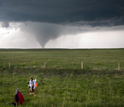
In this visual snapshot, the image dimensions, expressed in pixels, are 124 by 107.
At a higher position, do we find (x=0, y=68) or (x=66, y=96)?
(x=0, y=68)

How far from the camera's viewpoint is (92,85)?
16.7 m

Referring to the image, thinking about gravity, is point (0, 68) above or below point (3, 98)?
above

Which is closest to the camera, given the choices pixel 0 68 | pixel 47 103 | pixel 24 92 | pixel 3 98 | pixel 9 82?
pixel 47 103

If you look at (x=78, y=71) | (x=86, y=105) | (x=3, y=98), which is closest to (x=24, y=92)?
(x=3, y=98)

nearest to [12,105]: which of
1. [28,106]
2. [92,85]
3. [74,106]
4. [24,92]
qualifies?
[28,106]

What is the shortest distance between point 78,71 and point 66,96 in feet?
39.1

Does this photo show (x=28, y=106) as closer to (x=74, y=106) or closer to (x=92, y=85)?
(x=74, y=106)

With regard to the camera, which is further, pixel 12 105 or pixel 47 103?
pixel 47 103

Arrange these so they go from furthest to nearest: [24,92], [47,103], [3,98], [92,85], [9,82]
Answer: [9,82]
[92,85]
[24,92]
[3,98]
[47,103]

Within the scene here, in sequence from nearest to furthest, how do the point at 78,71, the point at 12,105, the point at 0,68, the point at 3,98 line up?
the point at 12,105
the point at 3,98
the point at 78,71
the point at 0,68

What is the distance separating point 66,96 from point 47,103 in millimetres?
2304

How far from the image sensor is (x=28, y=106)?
10547 millimetres

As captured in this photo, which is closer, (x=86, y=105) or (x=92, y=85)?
(x=86, y=105)

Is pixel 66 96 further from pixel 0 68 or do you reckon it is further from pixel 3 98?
pixel 0 68
